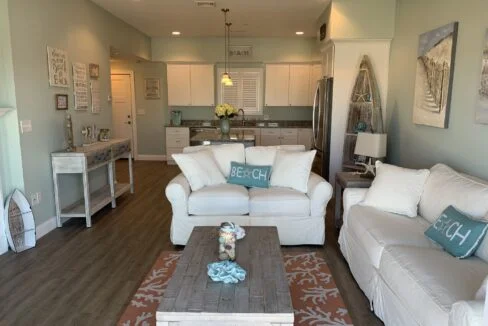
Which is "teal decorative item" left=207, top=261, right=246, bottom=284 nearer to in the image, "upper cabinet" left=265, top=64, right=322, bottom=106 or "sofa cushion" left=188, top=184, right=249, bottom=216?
"sofa cushion" left=188, top=184, right=249, bottom=216

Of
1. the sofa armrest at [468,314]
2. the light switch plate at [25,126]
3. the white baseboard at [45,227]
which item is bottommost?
the white baseboard at [45,227]

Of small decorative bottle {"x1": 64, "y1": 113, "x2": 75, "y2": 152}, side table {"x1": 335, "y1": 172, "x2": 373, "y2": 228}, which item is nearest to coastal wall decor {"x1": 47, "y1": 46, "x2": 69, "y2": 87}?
small decorative bottle {"x1": 64, "y1": 113, "x2": 75, "y2": 152}

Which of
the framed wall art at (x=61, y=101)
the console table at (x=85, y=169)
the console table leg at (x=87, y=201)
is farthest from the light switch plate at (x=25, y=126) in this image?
the console table leg at (x=87, y=201)

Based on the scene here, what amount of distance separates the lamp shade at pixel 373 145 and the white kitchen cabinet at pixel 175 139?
5030 mm

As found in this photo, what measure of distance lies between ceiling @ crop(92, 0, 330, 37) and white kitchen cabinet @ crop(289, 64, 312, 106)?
72cm

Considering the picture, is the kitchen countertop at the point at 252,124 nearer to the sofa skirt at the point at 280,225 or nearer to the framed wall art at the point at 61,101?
the framed wall art at the point at 61,101

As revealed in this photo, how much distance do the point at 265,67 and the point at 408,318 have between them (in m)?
6.92

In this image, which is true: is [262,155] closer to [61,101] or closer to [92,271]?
[92,271]

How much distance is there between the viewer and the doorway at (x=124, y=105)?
850 cm

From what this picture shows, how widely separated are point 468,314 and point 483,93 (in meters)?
2.17

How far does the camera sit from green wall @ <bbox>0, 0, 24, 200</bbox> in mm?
3420

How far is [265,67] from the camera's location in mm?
8203

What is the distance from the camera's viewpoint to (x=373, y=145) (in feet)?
12.7

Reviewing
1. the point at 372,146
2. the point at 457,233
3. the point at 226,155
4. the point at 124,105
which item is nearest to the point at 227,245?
the point at 457,233
